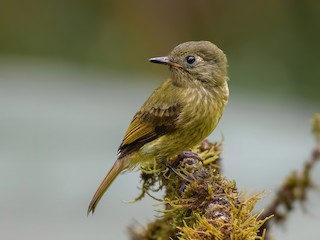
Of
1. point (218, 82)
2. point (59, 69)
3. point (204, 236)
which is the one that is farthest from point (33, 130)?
point (204, 236)

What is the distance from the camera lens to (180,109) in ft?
14.3

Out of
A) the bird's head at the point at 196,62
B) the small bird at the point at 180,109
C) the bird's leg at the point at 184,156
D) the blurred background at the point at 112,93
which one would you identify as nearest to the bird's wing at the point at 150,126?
the small bird at the point at 180,109

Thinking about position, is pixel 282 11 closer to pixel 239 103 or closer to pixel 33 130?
pixel 239 103

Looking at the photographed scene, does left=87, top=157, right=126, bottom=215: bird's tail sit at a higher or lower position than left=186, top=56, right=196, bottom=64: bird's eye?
lower

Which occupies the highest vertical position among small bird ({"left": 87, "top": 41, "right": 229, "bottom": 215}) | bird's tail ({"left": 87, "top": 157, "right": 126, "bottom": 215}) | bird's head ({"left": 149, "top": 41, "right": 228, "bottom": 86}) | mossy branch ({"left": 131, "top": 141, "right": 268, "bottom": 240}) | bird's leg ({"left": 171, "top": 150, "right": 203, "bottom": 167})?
bird's head ({"left": 149, "top": 41, "right": 228, "bottom": 86})

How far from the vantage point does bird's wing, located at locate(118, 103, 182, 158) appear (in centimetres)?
434

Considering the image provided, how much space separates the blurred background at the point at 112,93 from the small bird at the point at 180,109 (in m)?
2.24

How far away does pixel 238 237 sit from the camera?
2539 mm

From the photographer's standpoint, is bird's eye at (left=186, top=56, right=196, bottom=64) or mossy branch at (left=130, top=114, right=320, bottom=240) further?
bird's eye at (left=186, top=56, right=196, bottom=64)

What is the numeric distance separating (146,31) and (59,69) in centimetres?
131

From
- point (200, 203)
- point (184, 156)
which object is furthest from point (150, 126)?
point (200, 203)

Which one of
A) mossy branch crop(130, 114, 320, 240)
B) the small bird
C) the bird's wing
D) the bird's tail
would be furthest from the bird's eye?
mossy branch crop(130, 114, 320, 240)

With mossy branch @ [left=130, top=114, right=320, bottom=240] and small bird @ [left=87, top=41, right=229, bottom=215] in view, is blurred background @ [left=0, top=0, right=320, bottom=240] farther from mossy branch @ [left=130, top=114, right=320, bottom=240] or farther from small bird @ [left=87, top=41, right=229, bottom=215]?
mossy branch @ [left=130, top=114, right=320, bottom=240]

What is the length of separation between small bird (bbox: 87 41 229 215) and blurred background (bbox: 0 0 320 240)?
2240 millimetres
